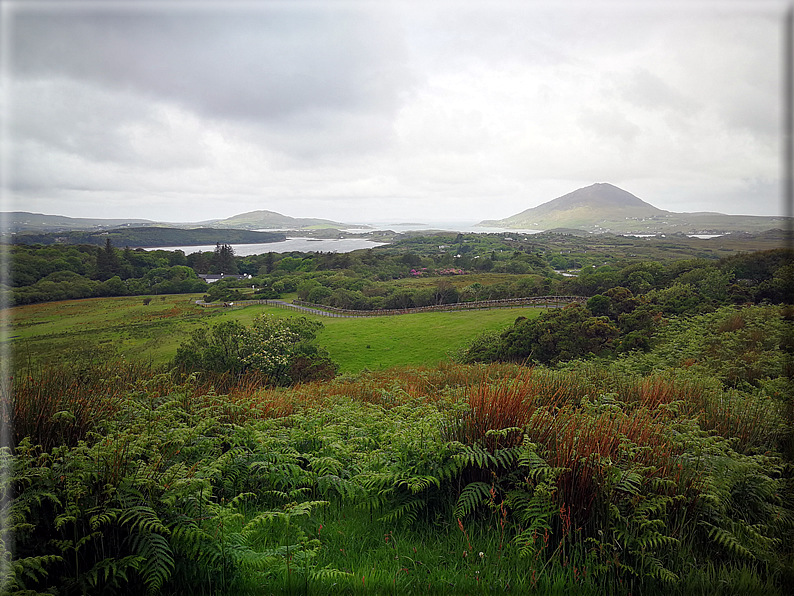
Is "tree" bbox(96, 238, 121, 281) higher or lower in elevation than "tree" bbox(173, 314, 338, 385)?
higher

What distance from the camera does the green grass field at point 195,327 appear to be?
2458 centimetres

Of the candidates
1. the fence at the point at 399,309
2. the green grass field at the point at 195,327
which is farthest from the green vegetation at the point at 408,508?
the fence at the point at 399,309

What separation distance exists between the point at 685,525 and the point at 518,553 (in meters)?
1.37

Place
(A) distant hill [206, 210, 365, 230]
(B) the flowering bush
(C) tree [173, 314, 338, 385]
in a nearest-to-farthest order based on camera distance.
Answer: (C) tree [173, 314, 338, 385], (B) the flowering bush, (A) distant hill [206, 210, 365, 230]

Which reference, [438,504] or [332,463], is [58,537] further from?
[438,504]

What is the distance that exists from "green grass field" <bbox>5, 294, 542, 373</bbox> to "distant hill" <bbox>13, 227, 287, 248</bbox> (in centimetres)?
510

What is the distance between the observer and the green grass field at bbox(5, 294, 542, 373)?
→ 2458cm

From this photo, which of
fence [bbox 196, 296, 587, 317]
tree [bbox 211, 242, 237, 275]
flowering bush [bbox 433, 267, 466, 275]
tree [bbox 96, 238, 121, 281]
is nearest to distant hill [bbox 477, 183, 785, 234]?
fence [bbox 196, 296, 587, 317]

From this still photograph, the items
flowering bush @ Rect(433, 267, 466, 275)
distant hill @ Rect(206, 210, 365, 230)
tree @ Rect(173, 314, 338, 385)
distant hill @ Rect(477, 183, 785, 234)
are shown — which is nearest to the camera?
tree @ Rect(173, 314, 338, 385)

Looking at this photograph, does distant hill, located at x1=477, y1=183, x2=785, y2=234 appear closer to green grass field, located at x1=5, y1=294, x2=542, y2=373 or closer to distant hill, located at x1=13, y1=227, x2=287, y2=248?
green grass field, located at x1=5, y1=294, x2=542, y2=373

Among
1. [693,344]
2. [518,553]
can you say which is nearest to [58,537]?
[518,553]

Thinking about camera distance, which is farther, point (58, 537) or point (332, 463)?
point (332, 463)

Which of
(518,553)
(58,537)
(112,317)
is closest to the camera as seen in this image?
(58,537)

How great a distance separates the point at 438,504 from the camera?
3414 millimetres
